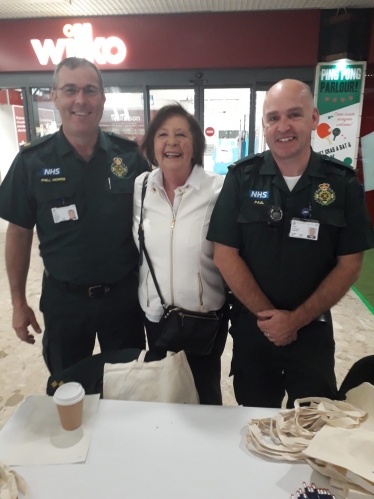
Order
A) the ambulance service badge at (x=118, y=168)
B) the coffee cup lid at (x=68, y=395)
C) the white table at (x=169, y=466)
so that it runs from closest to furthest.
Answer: the white table at (x=169, y=466) → the coffee cup lid at (x=68, y=395) → the ambulance service badge at (x=118, y=168)

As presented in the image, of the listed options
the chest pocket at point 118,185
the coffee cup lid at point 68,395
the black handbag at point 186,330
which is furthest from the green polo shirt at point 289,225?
the coffee cup lid at point 68,395

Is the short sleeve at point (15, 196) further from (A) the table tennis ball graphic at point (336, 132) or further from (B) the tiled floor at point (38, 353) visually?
(A) the table tennis ball graphic at point (336, 132)

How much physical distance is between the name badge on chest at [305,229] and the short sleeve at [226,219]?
0.23 meters

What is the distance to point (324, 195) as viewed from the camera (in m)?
1.52

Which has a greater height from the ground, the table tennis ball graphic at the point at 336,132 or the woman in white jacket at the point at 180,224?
the table tennis ball graphic at the point at 336,132

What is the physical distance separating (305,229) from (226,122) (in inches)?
224

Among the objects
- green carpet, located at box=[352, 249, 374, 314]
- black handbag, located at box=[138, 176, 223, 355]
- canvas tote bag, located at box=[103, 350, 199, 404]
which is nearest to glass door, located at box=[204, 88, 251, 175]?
green carpet, located at box=[352, 249, 374, 314]

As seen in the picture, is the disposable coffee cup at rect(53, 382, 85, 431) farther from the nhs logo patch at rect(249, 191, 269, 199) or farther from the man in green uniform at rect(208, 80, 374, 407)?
the nhs logo patch at rect(249, 191, 269, 199)

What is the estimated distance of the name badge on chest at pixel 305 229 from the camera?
1.50 meters

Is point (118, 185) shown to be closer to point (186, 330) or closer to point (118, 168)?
point (118, 168)

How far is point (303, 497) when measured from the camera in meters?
0.92

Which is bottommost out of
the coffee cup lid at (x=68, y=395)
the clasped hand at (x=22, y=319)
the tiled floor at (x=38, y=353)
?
the tiled floor at (x=38, y=353)

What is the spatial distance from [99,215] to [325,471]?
4.37ft

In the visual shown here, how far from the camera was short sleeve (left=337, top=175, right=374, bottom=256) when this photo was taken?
1.49 m
